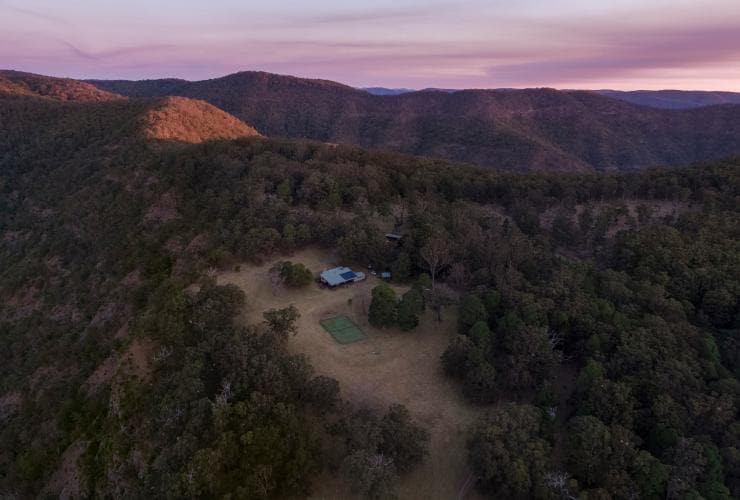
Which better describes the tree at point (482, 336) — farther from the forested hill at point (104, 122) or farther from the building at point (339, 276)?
the forested hill at point (104, 122)

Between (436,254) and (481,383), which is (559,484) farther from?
(436,254)

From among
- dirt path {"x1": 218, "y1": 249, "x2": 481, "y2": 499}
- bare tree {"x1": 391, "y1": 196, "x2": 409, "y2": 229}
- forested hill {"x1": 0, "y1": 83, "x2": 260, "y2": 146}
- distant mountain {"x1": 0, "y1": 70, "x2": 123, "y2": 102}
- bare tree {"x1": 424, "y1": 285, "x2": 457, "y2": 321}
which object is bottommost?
dirt path {"x1": 218, "y1": 249, "x2": 481, "y2": 499}

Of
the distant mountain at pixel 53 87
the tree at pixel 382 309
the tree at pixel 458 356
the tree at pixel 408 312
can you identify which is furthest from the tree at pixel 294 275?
the distant mountain at pixel 53 87

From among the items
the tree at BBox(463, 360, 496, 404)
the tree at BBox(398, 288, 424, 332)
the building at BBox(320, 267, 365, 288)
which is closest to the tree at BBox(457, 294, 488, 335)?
the tree at BBox(398, 288, 424, 332)

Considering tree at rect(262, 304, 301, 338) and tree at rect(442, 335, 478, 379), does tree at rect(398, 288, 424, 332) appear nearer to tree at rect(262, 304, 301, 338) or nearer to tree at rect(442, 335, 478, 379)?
tree at rect(442, 335, 478, 379)

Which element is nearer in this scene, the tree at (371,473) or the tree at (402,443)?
the tree at (371,473)

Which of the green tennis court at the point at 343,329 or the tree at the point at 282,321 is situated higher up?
the tree at the point at 282,321

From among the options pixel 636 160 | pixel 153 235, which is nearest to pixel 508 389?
pixel 153 235
